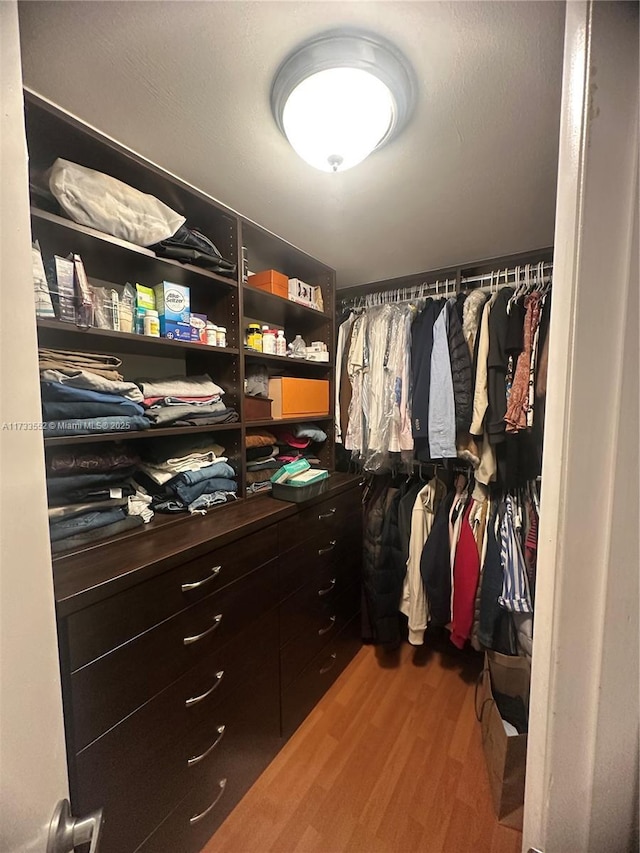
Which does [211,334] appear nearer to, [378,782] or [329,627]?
[329,627]

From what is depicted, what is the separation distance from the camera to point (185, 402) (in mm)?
1170

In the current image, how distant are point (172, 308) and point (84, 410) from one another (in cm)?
45

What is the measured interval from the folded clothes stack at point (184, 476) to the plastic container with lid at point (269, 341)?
51 centimetres

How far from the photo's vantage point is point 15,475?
0.40m

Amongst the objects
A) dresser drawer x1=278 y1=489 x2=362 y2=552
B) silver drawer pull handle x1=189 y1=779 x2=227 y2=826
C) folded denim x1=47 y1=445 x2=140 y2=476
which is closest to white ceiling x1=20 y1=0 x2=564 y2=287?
folded denim x1=47 y1=445 x2=140 y2=476

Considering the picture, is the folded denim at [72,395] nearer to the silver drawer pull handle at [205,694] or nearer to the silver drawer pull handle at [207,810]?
the silver drawer pull handle at [205,694]

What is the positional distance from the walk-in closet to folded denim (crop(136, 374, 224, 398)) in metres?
0.01

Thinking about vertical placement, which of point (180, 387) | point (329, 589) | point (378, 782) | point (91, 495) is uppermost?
point (180, 387)

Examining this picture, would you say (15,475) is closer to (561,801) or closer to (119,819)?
(561,801)

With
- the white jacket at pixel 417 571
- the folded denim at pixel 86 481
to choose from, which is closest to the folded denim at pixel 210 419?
the folded denim at pixel 86 481

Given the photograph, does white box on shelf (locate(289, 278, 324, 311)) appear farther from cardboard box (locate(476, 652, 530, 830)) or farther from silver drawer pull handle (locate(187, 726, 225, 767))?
cardboard box (locate(476, 652, 530, 830))

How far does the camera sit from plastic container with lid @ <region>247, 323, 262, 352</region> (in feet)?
4.72

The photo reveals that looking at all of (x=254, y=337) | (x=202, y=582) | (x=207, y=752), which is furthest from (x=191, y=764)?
(x=254, y=337)

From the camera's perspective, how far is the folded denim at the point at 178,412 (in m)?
1.09
